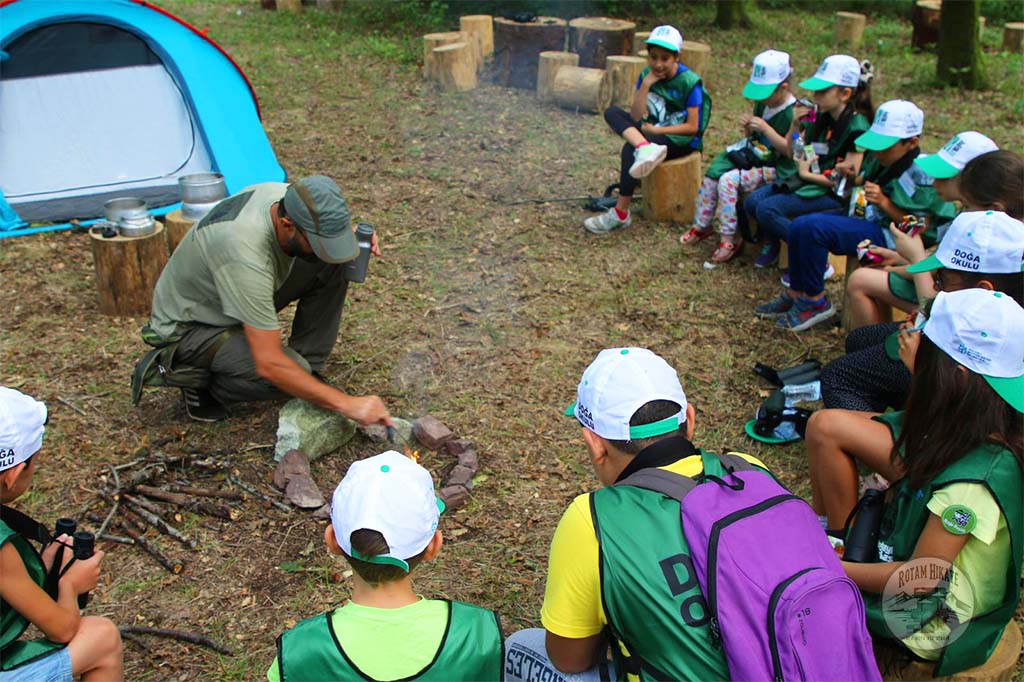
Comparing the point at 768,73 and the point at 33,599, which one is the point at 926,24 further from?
the point at 33,599

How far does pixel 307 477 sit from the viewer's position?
3.41 meters

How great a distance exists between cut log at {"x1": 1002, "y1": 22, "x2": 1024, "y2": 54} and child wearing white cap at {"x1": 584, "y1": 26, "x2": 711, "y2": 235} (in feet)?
23.2

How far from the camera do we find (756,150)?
5.34 metres

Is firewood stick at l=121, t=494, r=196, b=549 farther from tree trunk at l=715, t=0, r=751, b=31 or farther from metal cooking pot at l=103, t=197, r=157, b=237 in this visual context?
tree trunk at l=715, t=0, r=751, b=31

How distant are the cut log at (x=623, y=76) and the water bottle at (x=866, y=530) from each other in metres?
6.04

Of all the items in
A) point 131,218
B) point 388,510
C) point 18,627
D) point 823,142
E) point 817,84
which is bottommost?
point 18,627

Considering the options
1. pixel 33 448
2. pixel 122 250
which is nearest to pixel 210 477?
pixel 33 448

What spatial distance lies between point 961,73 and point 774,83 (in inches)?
199

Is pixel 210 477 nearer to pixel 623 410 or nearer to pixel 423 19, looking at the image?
pixel 623 410

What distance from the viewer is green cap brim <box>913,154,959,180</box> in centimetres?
386

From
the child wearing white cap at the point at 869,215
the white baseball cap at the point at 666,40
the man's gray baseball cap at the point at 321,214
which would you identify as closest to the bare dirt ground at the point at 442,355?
the child wearing white cap at the point at 869,215

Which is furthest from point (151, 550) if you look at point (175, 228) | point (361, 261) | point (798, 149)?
point (798, 149)

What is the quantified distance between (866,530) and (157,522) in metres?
2.44

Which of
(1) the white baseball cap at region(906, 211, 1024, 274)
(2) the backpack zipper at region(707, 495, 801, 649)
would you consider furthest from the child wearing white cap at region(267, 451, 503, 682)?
(1) the white baseball cap at region(906, 211, 1024, 274)
